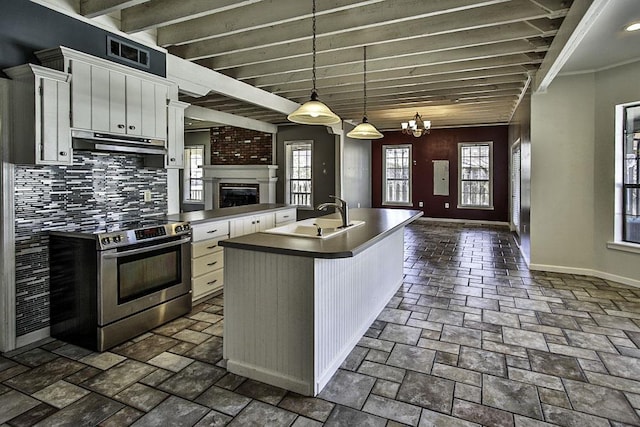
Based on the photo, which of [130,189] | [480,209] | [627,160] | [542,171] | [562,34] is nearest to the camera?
[562,34]

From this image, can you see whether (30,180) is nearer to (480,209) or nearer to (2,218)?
(2,218)

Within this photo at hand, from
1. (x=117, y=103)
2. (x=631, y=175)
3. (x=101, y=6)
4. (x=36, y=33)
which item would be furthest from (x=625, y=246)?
(x=36, y=33)

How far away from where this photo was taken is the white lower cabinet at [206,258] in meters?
3.81

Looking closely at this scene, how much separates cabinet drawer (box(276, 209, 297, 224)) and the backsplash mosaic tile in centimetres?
187

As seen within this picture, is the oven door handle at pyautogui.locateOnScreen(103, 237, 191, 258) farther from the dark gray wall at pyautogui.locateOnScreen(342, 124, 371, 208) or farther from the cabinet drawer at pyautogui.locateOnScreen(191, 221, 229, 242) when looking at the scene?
the dark gray wall at pyautogui.locateOnScreen(342, 124, 371, 208)

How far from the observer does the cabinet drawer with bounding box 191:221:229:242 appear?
12.5 ft

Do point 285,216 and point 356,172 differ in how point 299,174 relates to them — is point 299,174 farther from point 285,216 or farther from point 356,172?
point 285,216

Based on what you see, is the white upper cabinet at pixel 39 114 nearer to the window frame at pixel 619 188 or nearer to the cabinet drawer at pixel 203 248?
the cabinet drawer at pixel 203 248

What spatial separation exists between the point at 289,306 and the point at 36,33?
286 centimetres

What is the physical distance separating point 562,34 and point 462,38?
35.9 inches

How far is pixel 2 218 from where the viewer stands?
278 centimetres

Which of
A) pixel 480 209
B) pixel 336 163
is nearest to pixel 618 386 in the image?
pixel 336 163

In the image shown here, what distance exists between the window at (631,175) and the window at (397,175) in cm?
673

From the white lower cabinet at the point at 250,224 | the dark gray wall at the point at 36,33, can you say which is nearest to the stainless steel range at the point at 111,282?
the white lower cabinet at the point at 250,224
